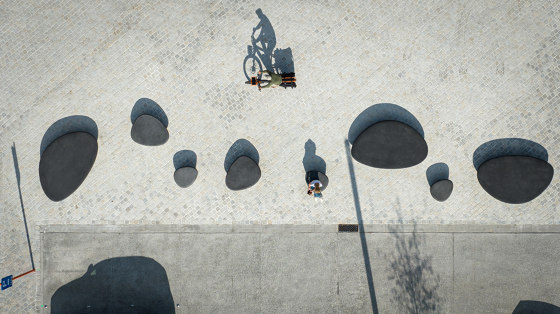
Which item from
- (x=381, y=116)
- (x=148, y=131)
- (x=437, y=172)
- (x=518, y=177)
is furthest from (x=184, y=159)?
(x=518, y=177)

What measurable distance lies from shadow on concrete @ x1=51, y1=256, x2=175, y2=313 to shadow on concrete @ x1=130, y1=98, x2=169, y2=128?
5526mm

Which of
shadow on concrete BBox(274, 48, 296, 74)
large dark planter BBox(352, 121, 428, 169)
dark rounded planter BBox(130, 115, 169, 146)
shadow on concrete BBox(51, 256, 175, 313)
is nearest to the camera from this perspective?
large dark planter BBox(352, 121, 428, 169)

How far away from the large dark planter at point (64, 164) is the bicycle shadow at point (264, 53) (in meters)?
6.68

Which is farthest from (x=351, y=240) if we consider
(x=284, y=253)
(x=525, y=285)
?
(x=525, y=285)

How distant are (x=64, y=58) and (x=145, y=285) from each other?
949 centimetres

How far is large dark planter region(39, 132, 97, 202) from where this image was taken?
11.2m

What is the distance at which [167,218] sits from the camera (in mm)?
11852

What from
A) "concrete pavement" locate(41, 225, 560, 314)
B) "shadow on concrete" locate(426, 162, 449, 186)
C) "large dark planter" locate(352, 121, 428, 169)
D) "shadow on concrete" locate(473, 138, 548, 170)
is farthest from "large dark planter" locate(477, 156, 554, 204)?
"concrete pavement" locate(41, 225, 560, 314)

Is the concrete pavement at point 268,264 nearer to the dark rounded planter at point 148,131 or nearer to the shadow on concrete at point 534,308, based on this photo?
the shadow on concrete at point 534,308

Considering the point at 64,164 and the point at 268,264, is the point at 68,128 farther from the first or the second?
the point at 268,264

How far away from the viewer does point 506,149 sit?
11.7 m

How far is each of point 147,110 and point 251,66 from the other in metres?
4.41

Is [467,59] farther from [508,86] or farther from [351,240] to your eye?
[351,240]

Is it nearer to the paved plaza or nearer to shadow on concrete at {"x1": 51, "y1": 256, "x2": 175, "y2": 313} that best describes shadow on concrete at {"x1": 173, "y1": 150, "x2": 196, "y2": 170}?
the paved plaza
